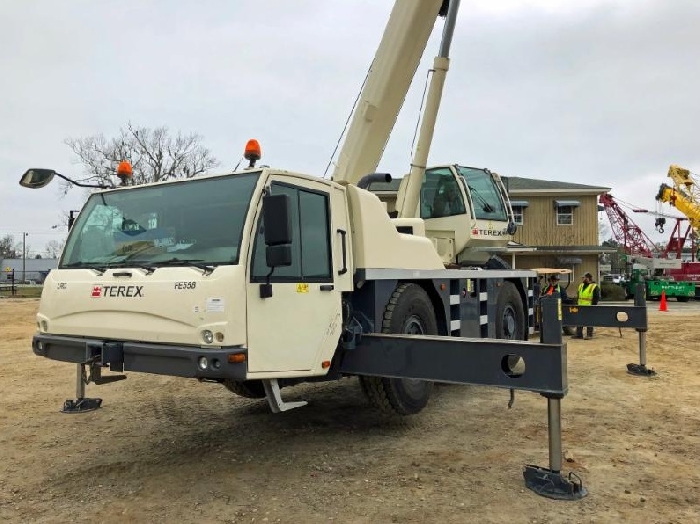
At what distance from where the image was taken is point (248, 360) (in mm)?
3717

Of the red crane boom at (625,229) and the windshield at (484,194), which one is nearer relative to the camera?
the windshield at (484,194)

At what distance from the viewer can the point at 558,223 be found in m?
28.0

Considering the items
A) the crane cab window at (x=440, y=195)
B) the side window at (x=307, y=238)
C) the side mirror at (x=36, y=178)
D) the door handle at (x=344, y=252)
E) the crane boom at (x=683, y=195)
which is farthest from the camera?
the crane boom at (x=683, y=195)

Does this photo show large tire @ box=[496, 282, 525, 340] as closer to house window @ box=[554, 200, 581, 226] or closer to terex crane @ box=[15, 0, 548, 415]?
terex crane @ box=[15, 0, 548, 415]

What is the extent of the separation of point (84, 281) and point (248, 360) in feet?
5.27

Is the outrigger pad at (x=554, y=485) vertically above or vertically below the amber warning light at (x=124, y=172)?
below

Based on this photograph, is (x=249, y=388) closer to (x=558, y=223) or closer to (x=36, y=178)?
(x=36, y=178)

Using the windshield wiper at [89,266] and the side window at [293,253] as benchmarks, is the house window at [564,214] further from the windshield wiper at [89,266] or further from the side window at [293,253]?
the windshield wiper at [89,266]

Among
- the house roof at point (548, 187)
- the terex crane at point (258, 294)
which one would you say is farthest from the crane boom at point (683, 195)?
the terex crane at point (258, 294)

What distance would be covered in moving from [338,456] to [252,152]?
2.62 m

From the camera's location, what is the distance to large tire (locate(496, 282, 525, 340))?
777 centimetres

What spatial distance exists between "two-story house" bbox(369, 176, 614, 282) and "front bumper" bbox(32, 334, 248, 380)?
991 inches

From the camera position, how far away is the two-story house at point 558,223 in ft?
90.3

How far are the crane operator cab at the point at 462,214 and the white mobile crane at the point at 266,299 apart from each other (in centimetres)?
185
